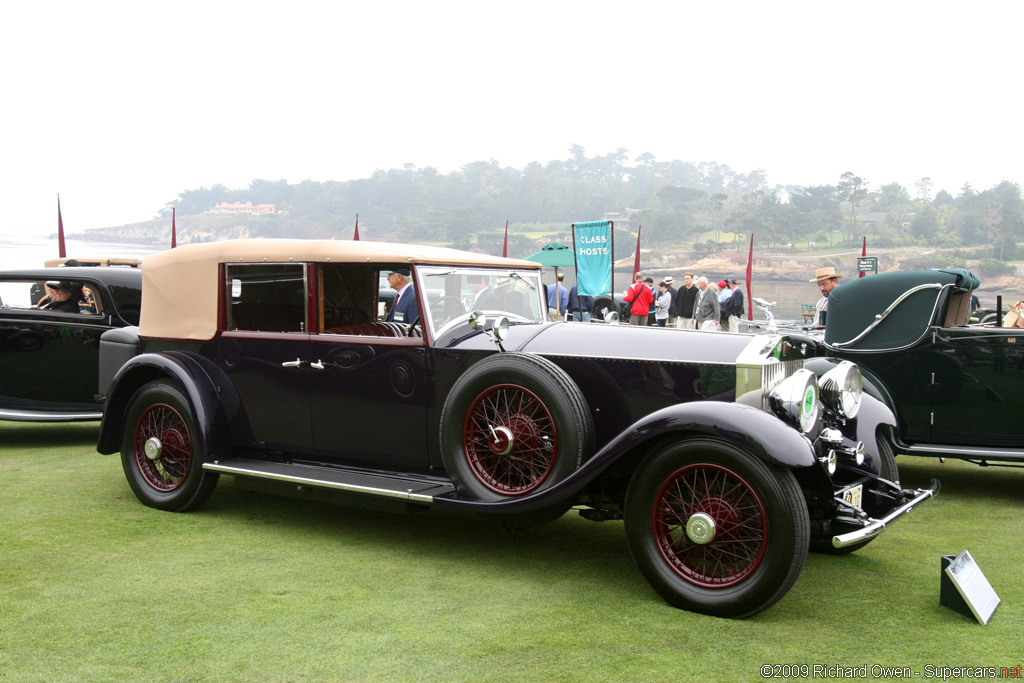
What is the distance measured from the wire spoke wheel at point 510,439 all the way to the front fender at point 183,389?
1.88 meters

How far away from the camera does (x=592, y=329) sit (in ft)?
14.2

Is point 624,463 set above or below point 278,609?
above

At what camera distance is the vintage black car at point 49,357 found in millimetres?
7164

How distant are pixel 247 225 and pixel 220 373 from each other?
47.0 m

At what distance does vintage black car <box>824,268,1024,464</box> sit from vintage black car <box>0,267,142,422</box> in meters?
6.73

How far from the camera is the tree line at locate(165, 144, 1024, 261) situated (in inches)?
2450

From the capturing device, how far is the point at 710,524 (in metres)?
3.33

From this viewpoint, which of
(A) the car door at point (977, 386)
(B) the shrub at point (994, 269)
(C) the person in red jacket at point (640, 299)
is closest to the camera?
(A) the car door at point (977, 386)

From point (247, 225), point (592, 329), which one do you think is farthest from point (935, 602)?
point (247, 225)

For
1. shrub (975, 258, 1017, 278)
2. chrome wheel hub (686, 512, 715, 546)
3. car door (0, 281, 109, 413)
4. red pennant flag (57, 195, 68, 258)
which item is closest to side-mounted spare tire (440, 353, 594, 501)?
chrome wheel hub (686, 512, 715, 546)

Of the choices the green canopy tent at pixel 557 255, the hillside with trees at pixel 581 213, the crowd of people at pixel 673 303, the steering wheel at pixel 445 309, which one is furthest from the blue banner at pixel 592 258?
the hillside with trees at pixel 581 213

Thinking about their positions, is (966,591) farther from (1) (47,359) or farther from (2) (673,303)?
(2) (673,303)

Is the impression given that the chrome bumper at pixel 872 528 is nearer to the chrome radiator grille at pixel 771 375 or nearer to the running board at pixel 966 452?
the chrome radiator grille at pixel 771 375

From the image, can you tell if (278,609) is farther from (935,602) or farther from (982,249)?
(982,249)
